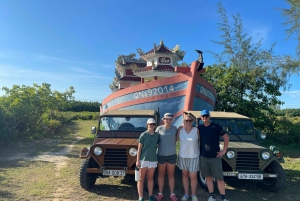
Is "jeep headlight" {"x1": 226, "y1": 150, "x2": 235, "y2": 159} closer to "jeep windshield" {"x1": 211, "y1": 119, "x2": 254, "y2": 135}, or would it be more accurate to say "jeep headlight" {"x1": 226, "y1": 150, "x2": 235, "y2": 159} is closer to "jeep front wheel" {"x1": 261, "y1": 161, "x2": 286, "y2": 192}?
"jeep front wheel" {"x1": 261, "y1": 161, "x2": 286, "y2": 192}

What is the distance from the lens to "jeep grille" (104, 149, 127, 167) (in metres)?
5.38

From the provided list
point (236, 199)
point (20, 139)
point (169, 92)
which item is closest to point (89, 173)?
point (236, 199)

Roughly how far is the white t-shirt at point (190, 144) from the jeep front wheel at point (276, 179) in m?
1.98

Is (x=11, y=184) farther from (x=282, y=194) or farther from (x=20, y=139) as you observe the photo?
(x=20, y=139)

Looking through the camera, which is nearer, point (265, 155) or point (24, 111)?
point (265, 155)

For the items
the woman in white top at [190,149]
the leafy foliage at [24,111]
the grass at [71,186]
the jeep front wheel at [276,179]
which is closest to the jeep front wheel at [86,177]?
the grass at [71,186]

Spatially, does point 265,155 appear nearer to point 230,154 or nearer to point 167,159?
point 230,154

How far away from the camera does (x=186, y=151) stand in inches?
188

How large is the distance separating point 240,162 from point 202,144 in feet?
4.23

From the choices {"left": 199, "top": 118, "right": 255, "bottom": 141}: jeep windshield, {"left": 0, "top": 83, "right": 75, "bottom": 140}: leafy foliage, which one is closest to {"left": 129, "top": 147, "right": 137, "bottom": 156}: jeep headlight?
{"left": 199, "top": 118, "right": 255, "bottom": 141}: jeep windshield

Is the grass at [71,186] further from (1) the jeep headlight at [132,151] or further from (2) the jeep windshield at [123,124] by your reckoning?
(2) the jeep windshield at [123,124]

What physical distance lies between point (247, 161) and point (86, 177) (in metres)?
3.42

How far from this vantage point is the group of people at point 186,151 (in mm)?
4672

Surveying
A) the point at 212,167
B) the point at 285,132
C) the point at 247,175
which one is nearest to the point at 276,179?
the point at 247,175
